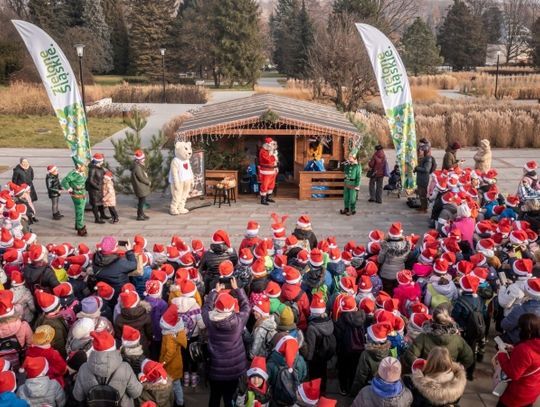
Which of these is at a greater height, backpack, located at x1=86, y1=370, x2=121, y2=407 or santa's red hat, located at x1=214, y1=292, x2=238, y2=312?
santa's red hat, located at x1=214, y1=292, x2=238, y2=312

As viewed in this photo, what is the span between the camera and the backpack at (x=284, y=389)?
5262mm

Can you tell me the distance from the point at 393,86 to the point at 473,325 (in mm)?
9184

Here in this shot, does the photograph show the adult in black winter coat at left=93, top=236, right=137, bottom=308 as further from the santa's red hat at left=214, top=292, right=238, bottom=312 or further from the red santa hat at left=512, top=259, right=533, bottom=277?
the red santa hat at left=512, top=259, right=533, bottom=277

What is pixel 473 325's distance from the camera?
6660mm

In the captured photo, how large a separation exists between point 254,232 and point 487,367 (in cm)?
379

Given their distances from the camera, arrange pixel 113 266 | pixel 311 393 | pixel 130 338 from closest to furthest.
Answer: pixel 311 393 < pixel 130 338 < pixel 113 266

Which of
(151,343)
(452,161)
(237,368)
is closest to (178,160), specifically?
(452,161)

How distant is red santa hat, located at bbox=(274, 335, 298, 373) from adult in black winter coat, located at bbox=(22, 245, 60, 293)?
11.5 ft

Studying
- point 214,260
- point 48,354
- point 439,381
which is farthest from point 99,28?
point 439,381

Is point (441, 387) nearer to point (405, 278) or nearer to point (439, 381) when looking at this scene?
point (439, 381)

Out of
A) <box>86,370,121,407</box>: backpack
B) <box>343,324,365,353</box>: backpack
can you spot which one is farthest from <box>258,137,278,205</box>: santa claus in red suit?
<box>86,370,121,407</box>: backpack

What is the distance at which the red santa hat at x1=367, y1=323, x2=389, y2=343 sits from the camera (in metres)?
5.66

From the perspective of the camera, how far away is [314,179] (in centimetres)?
1579

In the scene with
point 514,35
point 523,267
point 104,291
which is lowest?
point 104,291
